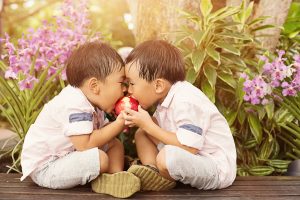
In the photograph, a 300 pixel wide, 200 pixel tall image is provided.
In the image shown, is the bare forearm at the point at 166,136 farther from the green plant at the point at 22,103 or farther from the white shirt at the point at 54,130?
the green plant at the point at 22,103

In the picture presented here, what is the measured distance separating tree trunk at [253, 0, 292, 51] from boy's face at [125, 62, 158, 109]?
1.75 meters

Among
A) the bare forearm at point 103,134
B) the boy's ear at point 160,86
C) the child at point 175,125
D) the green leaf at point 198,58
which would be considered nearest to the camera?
the child at point 175,125

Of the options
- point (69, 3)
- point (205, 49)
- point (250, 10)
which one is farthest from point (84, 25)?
point (250, 10)

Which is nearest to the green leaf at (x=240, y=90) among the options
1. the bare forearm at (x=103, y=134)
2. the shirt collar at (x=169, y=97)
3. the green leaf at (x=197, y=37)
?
the green leaf at (x=197, y=37)

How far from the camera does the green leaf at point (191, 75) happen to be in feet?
13.9

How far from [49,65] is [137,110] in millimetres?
1151

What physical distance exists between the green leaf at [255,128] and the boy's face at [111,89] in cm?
129

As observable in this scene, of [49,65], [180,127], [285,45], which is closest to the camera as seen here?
[180,127]

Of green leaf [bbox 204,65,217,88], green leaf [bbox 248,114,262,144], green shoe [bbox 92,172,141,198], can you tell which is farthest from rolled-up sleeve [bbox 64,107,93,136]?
green leaf [bbox 248,114,262,144]

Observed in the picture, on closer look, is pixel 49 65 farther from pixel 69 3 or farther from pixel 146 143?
pixel 146 143

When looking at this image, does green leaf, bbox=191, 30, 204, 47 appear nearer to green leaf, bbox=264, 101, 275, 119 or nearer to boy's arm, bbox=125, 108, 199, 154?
green leaf, bbox=264, 101, 275, 119

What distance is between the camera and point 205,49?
14.2ft

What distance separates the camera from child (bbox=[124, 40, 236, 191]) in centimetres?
325

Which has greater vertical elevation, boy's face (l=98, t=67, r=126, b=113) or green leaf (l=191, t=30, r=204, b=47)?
green leaf (l=191, t=30, r=204, b=47)
